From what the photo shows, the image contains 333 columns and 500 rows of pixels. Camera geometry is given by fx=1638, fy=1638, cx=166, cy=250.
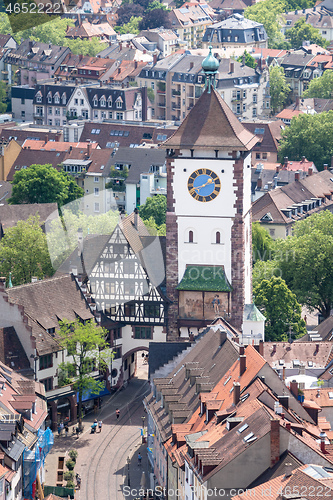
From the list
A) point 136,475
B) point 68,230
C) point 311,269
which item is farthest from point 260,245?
point 136,475

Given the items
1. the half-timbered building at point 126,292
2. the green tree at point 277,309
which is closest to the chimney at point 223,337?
the half-timbered building at point 126,292

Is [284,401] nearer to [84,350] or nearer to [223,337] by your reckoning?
[223,337]

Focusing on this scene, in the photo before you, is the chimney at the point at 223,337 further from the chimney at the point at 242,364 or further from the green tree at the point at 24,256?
the green tree at the point at 24,256

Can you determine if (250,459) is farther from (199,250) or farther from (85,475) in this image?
(199,250)

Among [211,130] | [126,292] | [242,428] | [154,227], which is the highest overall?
[211,130]

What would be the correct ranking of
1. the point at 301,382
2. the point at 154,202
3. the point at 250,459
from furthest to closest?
the point at 154,202
the point at 301,382
the point at 250,459

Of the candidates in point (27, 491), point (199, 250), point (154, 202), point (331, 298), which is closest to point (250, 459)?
point (27, 491)

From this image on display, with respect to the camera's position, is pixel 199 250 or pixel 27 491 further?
pixel 199 250

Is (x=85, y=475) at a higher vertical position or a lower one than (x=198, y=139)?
lower
